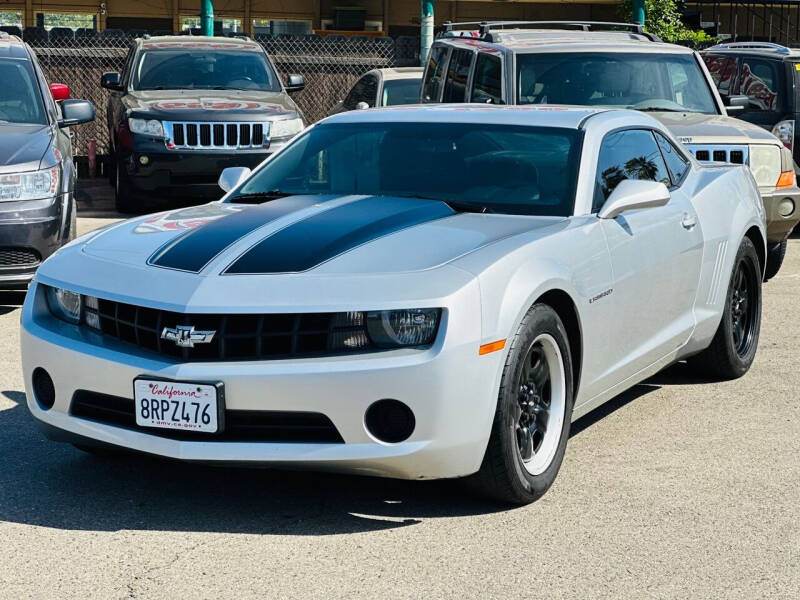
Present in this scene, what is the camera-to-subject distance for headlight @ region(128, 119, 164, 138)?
14.6 metres

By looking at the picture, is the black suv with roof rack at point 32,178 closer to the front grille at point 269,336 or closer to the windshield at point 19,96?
the windshield at point 19,96

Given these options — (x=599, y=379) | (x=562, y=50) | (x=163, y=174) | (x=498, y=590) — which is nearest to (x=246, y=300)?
(x=498, y=590)

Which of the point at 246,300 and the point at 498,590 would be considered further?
the point at 246,300

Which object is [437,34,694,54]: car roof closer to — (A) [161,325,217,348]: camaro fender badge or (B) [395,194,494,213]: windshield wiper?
(B) [395,194,494,213]: windshield wiper

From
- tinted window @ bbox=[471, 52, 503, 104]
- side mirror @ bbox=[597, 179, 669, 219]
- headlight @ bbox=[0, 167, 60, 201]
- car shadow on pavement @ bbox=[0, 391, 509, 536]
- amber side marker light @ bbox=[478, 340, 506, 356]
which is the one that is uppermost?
tinted window @ bbox=[471, 52, 503, 104]

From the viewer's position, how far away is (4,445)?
591 cm

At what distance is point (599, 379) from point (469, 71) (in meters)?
6.60

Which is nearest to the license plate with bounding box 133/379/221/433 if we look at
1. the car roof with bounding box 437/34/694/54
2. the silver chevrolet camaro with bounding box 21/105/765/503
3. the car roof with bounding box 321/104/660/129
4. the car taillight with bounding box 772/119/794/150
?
the silver chevrolet camaro with bounding box 21/105/765/503

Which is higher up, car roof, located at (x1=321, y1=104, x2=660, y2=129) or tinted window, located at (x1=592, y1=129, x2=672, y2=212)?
car roof, located at (x1=321, y1=104, x2=660, y2=129)

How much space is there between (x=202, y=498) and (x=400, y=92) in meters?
11.7

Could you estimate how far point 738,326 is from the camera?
24.8ft

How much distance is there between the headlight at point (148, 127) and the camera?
14.6 m

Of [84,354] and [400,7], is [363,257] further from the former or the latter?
[400,7]

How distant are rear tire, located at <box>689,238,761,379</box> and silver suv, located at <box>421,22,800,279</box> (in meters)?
3.17
